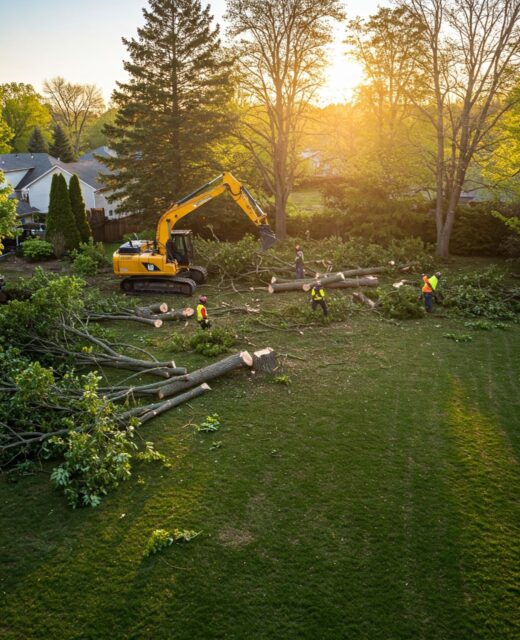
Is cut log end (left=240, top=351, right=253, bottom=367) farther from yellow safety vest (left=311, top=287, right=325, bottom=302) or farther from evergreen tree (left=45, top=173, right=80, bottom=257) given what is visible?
evergreen tree (left=45, top=173, right=80, bottom=257)

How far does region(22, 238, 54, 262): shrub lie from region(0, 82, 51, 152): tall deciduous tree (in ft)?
138

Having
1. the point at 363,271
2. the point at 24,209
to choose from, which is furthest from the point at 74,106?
the point at 363,271

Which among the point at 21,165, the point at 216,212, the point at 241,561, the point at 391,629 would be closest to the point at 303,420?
the point at 241,561

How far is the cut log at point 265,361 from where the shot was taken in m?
12.2

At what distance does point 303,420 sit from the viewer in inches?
397

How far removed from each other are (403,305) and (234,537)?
11.7 meters

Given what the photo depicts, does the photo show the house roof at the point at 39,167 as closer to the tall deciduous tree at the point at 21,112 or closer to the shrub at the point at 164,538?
the tall deciduous tree at the point at 21,112

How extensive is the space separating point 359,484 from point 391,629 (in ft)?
8.62

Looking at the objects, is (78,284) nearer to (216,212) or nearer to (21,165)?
(216,212)

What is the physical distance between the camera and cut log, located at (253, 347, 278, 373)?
12164 mm

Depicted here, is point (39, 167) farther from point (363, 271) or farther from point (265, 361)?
point (265, 361)

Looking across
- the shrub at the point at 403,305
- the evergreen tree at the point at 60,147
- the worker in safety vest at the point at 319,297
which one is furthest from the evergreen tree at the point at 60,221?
the evergreen tree at the point at 60,147

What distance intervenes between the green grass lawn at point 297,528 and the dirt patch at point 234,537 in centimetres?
3

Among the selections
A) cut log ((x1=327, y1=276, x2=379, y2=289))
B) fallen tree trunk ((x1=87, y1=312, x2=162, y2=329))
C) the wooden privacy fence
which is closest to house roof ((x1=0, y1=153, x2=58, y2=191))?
the wooden privacy fence
